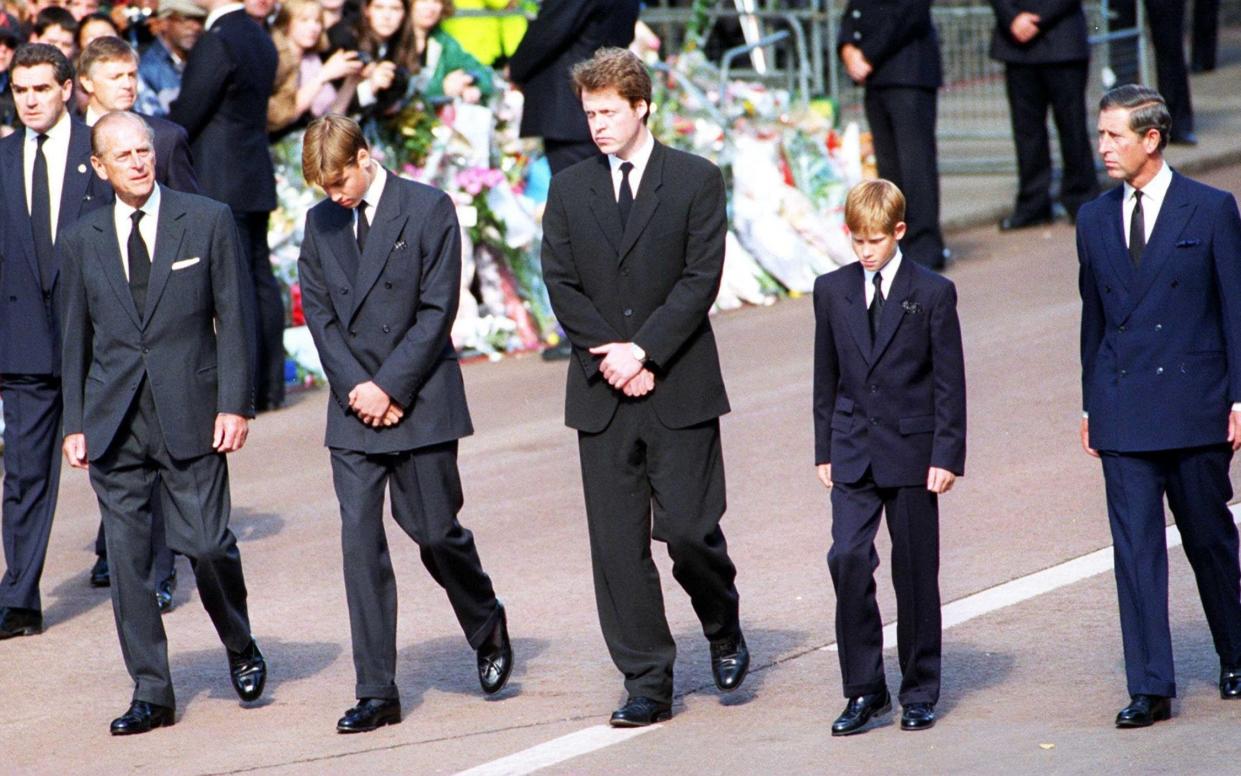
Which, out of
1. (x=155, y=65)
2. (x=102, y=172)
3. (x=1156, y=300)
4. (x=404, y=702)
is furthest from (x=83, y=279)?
(x=155, y=65)

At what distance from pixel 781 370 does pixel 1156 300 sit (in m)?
5.45

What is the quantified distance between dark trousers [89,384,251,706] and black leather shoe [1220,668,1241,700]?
3055mm

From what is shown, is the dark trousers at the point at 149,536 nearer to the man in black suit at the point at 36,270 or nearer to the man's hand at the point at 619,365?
the man in black suit at the point at 36,270

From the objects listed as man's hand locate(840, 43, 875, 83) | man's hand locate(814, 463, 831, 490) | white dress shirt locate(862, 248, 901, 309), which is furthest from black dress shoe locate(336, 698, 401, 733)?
man's hand locate(840, 43, 875, 83)

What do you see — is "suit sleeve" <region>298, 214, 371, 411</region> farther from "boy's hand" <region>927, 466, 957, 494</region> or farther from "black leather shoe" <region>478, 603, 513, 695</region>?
"boy's hand" <region>927, 466, 957, 494</region>

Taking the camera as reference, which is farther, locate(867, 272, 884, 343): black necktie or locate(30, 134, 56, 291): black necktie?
locate(30, 134, 56, 291): black necktie

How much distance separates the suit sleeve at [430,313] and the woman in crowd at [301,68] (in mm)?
5250

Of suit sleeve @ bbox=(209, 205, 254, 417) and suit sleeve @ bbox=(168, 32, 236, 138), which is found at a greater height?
suit sleeve @ bbox=(168, 32, 236, 138)

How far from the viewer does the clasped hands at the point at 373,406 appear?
21.3 feet

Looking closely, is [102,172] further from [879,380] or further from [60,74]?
[879,380]

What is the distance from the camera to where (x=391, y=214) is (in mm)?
6652

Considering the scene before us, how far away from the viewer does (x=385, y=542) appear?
21.8 ft

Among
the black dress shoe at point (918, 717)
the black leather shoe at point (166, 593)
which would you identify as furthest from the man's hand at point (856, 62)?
the black dress shoe at point (918, 717)

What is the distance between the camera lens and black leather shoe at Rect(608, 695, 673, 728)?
6332 mm
